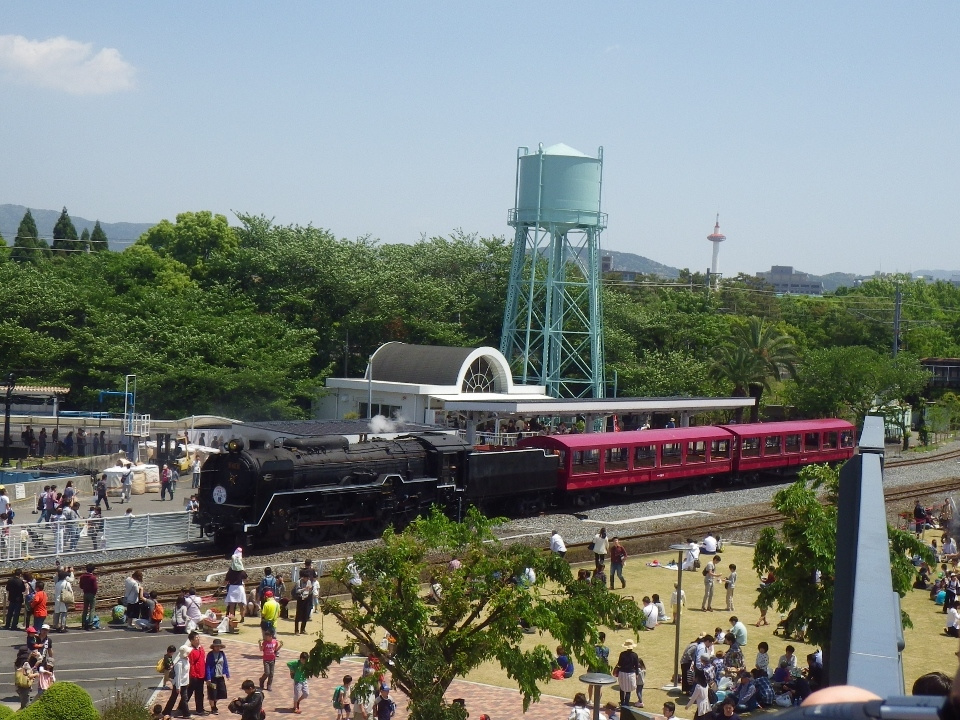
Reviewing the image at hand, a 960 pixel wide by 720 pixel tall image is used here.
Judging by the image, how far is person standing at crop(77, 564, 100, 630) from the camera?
19.5 meters

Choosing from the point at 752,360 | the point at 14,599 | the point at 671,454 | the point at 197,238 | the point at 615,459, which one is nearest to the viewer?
the point at 14,599

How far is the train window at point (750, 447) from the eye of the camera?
1580 inches

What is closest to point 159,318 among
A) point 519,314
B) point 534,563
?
point 519,314

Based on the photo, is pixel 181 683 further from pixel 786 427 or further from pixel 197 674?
pixel 786 427

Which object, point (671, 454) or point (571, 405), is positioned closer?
point (671, 454)

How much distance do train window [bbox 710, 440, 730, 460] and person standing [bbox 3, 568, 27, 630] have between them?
83.2ft

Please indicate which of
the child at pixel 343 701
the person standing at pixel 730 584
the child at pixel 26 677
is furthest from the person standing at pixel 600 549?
the child at pixel 26 677

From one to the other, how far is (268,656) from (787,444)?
3006 centimetres

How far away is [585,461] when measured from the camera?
3419 cm

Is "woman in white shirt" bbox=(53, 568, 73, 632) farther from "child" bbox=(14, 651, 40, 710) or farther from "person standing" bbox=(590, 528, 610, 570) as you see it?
"person standing" bbox=(590, 528, 610, 570)

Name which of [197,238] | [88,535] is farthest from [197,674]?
[197,238]

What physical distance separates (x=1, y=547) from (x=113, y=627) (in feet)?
18.5

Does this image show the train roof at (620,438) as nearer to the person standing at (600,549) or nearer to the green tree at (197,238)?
the person standing at (600,549)

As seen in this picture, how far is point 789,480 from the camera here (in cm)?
4384
